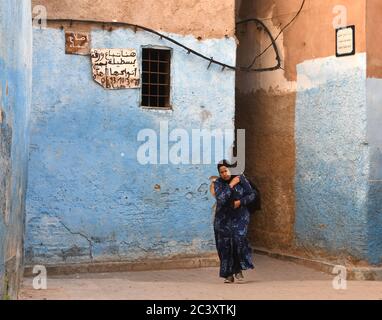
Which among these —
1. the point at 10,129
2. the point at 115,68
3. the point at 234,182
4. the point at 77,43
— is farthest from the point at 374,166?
the point at 10,129

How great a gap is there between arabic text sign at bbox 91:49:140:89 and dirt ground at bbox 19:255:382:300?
8.66 feet

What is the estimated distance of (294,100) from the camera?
36.9ft

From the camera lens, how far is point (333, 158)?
408 inches

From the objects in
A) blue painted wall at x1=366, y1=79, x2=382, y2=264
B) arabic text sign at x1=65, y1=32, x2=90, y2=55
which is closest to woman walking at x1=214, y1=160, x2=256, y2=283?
blue painted wall at x1=366, y1=79, x2=382, y2=264

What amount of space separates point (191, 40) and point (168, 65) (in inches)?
19.7

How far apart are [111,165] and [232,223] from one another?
1.97 m

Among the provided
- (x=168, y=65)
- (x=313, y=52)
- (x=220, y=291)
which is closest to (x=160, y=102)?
(x=168, y=65)

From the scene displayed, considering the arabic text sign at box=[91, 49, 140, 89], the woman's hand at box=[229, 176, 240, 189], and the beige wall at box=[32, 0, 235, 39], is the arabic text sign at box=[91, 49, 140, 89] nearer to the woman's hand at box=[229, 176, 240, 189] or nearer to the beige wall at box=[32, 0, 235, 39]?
the beige wall at box=[32, 0, 235, 39]

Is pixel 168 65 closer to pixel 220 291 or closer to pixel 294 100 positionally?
pixel 294 100

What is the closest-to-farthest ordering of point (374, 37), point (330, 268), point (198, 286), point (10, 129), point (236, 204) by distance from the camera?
1. point (10, 129)
2. point (198, 286)
3. point (236, 204)
4. point (374, 37)
5. point (330, 268)

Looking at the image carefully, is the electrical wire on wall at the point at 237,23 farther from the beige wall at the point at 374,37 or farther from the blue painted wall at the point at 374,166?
the blue painted wall at the point at 374,166

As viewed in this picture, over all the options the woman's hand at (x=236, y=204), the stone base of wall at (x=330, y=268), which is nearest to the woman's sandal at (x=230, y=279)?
the woman's hand at (x=236, y=204)

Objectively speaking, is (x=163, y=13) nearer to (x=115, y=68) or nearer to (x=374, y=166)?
(x=115, y=68)

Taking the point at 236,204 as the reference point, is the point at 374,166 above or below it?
above
